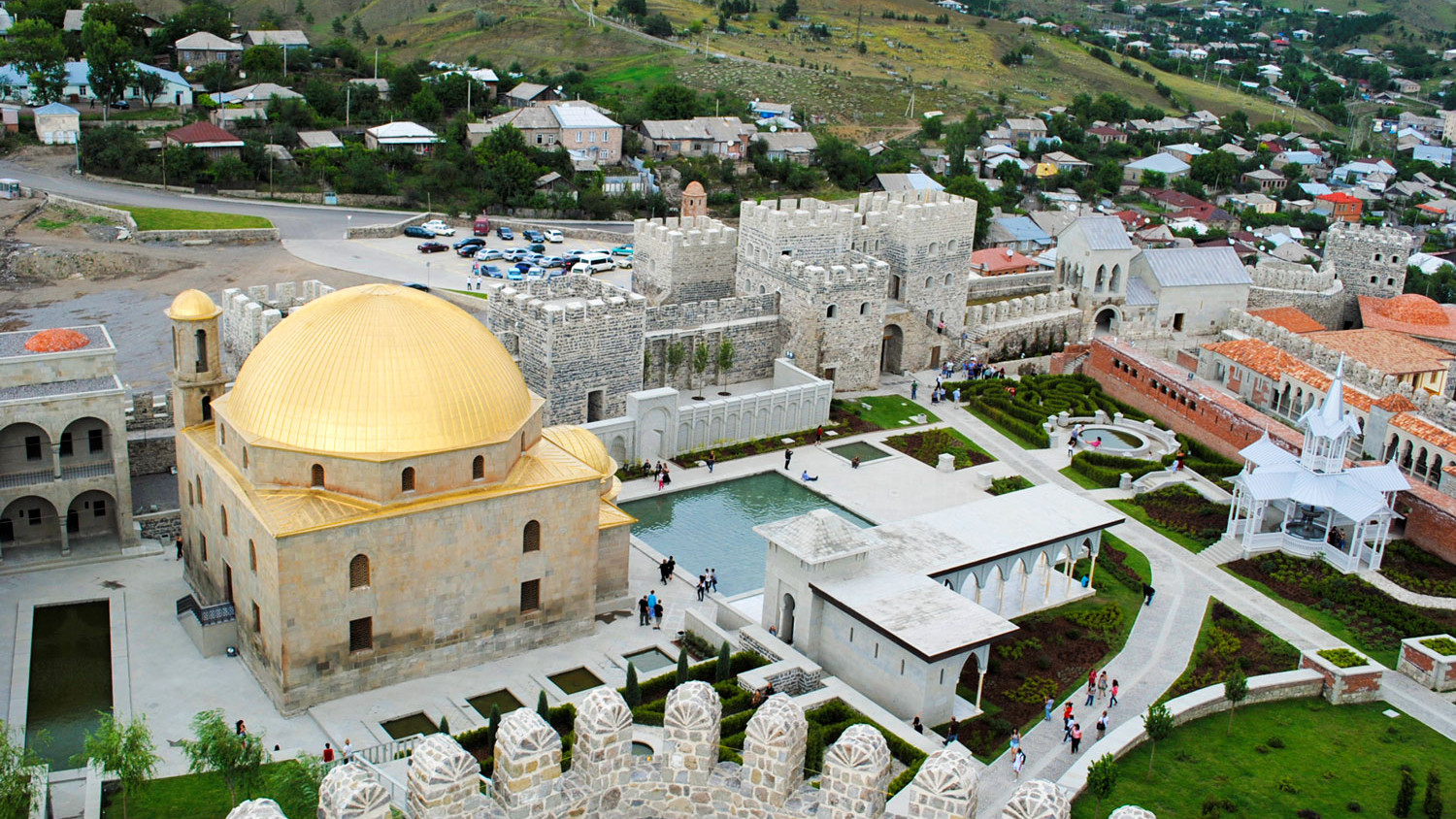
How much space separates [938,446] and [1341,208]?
3037 inches

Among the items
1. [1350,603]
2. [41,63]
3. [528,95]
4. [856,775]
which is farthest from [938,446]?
[41,63]

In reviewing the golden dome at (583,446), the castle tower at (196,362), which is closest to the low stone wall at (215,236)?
the castle tower at (196,362)

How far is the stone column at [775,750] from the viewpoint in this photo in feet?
54.4

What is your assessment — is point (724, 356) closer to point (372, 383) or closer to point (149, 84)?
point (372, 383)

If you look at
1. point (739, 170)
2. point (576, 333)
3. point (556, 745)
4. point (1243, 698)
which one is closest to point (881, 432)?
point (576, 333)

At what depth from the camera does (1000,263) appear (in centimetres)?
7138

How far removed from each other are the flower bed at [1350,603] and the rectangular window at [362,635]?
25.6m

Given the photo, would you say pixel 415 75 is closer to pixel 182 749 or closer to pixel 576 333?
pixel 576 333

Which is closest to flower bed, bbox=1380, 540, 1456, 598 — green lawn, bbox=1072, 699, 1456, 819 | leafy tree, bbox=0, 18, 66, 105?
green lawn, bbox=1072, 699, 1456, 819

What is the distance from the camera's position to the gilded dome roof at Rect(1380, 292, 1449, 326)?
58759 millimetres

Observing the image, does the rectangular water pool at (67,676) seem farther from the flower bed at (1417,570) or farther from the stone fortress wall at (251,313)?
the flower bed at (1417,570)

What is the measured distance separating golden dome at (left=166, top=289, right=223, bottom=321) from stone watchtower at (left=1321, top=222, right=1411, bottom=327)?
53583 mm

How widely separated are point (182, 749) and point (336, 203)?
5960 cm

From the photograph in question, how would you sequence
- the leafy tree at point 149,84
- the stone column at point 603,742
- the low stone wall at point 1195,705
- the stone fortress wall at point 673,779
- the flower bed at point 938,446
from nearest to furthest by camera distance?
the stone fortress wall at point 673,779
the stone column at point 603,742
the low stone wall at point 1195,705
the flower bed at point 938,446
the leafy tree at point 149,84
